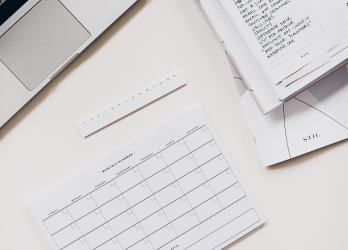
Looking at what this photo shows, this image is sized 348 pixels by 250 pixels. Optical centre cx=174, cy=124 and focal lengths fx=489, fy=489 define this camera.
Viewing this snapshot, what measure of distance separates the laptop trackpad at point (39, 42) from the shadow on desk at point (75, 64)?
21 mm

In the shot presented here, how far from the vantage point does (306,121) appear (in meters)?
0.68

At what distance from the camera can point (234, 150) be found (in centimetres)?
69

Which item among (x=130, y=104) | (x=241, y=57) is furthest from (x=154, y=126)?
(x=241, y=57)

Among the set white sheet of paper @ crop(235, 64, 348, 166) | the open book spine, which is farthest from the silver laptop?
white sheet of paper @ crop(235, 64, 348, 166)

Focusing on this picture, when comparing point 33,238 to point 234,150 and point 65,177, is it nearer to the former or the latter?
→ point 65,177

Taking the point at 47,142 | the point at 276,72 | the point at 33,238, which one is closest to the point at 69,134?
the point at 47,142

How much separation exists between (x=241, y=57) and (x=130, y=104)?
16 centimetres

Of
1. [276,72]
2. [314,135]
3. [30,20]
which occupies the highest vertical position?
[30,20]

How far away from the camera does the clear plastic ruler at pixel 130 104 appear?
677 mm

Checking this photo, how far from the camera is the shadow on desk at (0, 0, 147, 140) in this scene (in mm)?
673

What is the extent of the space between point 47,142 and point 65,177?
0.05 meters

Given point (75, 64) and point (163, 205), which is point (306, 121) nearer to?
point (163, 205)

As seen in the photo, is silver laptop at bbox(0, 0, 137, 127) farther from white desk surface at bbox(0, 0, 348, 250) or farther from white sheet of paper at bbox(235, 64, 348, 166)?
white sheet of paper at bbox(235, 64, 348, 166)

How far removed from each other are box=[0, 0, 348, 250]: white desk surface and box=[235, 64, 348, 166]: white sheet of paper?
0.7 inches
